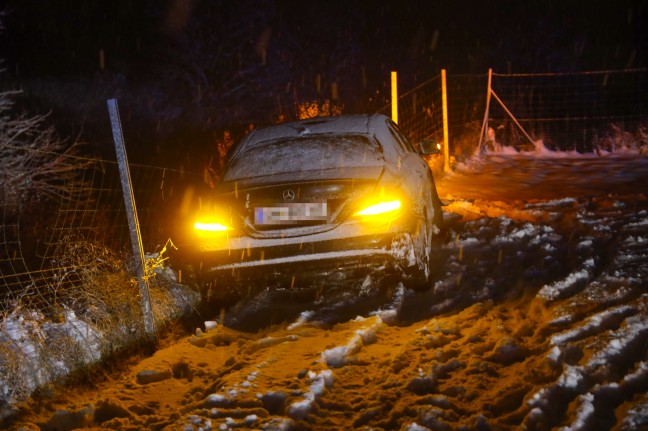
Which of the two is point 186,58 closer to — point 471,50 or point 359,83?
point 359,83

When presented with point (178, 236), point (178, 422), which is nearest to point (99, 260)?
point (178, 422)

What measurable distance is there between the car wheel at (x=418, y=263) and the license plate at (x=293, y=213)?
765mm

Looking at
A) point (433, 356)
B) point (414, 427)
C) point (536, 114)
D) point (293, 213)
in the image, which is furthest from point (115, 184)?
point (536, 114)

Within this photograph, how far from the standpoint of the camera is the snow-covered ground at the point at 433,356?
10.3ft

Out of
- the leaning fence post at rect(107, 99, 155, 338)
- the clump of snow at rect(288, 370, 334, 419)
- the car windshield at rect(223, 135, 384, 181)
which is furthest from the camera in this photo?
the car windshield at rect(223, 135, 384, 181)

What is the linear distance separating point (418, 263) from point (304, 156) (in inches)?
55.8

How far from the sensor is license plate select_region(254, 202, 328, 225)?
4.75 metres

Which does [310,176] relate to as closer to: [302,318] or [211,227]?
[211,227]

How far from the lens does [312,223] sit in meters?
4.76

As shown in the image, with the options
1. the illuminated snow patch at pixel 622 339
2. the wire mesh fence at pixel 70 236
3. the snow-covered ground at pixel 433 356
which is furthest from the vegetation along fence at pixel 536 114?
the illuminated snow patch at pixel 622 339

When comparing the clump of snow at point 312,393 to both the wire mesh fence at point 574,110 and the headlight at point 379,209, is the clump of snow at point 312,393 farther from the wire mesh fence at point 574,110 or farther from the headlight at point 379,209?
the wire mesh fence at point 574,110

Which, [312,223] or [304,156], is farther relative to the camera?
[304,156]

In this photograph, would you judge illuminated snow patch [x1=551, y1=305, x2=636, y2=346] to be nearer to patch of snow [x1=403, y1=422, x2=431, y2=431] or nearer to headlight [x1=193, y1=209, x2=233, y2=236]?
patch of snow [x1=403, y1=422, x2=431, y2=431]

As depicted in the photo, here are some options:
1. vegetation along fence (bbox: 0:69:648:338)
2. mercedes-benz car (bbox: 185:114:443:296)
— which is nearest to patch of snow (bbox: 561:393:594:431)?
mercedes-benz car (bbox: 185:114:443:296)
